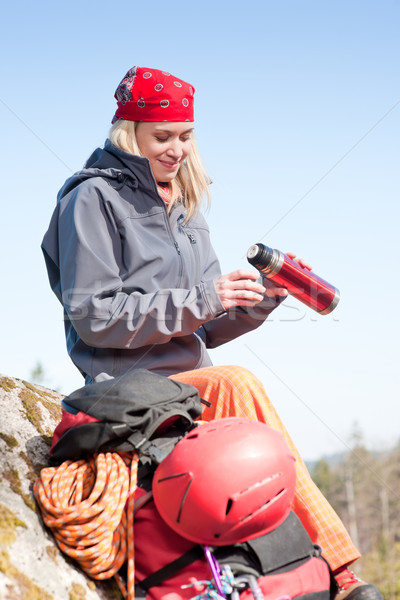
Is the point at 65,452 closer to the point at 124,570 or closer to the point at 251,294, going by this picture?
the point at 124,570

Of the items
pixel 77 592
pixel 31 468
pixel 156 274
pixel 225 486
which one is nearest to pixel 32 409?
pixel 31 468

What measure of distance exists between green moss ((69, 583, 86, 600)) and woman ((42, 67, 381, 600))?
0.90 meters

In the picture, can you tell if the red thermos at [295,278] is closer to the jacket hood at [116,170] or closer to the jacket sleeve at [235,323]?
the jacket sleeve at [235,323]

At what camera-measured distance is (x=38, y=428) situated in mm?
3008

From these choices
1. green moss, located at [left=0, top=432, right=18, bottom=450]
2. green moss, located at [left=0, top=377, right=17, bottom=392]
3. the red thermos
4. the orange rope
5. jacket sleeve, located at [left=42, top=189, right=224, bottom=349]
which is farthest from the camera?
the red thermos

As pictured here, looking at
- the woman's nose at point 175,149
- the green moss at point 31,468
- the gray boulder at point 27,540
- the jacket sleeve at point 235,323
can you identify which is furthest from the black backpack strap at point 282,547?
the woman's nose at point 175,149

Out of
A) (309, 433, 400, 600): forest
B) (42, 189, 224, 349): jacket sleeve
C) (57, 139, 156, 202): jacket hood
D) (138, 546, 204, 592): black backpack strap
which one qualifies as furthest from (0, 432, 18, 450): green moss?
(309, 433, 400, 600): forest

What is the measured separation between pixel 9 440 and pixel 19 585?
82 cm

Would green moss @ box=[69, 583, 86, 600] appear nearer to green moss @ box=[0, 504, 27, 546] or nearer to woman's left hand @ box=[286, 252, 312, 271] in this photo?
green moss @ box=[0, 504, 27, 546]

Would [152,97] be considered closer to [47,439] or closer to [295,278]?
[295,278]

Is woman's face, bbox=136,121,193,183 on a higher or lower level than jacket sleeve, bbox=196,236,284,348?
higher

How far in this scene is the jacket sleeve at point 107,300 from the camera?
2.88 metres

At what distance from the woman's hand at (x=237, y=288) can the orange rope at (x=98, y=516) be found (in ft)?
3.04

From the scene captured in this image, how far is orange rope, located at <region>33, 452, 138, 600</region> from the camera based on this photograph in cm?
220
